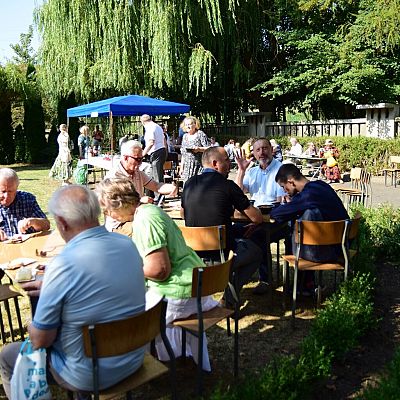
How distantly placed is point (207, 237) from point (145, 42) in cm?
1501

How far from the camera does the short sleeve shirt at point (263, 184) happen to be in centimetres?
570

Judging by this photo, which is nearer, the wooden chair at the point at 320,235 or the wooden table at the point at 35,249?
the wooden table at the point at 35,249

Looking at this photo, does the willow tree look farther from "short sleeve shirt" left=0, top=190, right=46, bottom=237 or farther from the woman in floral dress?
"short sleeve shirt" left=0, top=190, right=46, bottom=237

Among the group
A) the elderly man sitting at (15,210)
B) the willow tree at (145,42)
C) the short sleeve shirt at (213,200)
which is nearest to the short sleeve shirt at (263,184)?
the short sleeve shirt at (213,200)

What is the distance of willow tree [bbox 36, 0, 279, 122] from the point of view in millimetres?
17219

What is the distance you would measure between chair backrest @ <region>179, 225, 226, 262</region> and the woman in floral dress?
6253 mm

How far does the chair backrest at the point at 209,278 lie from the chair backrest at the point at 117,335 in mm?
602

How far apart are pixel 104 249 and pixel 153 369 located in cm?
69

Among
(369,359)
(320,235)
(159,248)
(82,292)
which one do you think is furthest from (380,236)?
(82,292)

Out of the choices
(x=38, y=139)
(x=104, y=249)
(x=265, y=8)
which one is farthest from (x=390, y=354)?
(x=38, y=139)

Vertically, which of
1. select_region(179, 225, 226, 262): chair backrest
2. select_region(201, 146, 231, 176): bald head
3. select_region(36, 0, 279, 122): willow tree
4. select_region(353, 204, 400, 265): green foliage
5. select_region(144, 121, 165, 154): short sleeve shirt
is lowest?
select_region(353, 204, 400, 265): green foliage

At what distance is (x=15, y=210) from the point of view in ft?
14.4

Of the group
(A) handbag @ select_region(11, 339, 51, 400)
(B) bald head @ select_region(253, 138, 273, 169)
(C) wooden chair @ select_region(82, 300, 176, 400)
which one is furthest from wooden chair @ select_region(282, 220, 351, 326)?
(A) handbag @ select_region(11, 339, 51, 400)

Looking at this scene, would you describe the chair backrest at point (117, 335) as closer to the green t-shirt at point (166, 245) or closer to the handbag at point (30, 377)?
the handbag at point (30, 377)
